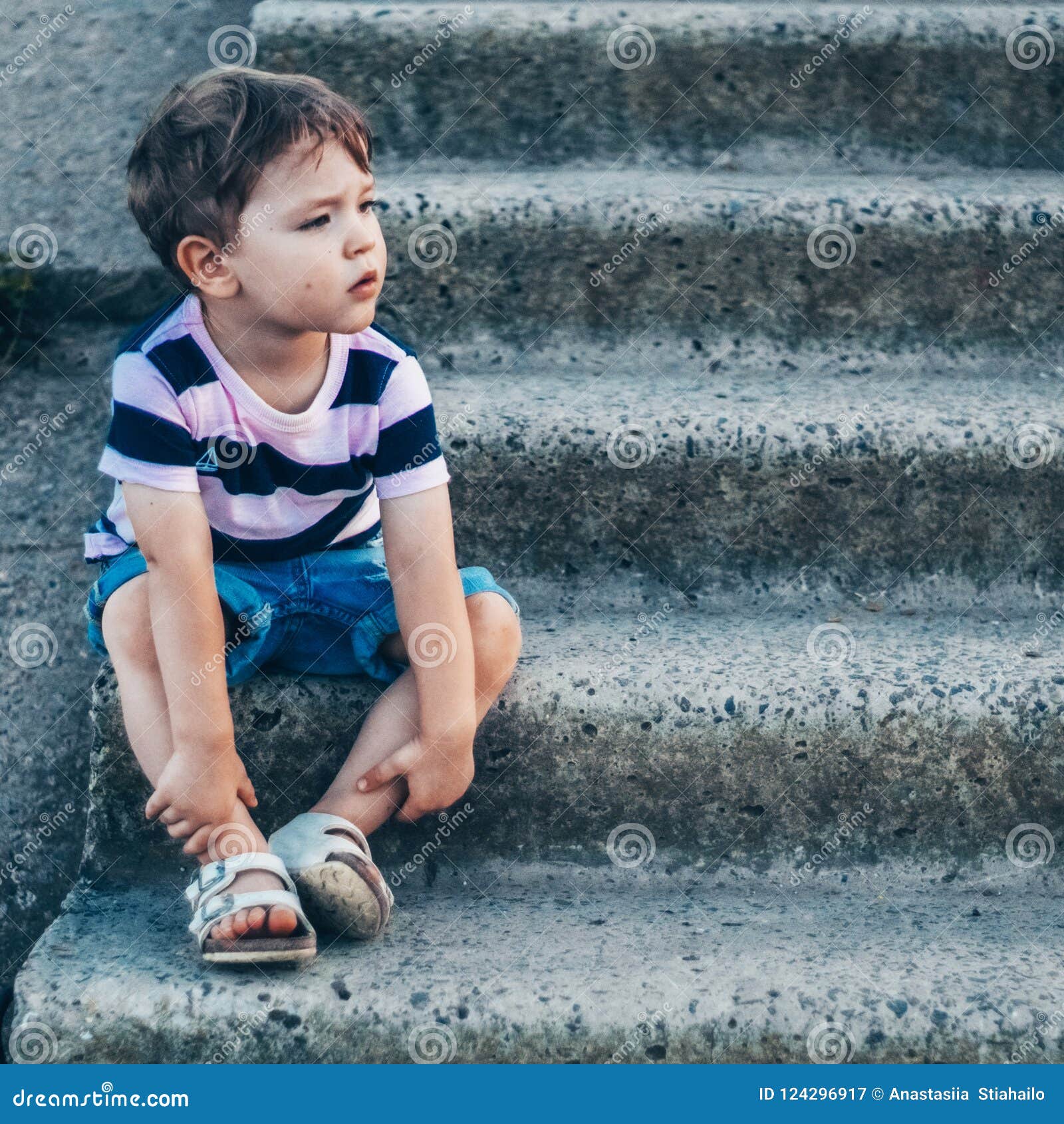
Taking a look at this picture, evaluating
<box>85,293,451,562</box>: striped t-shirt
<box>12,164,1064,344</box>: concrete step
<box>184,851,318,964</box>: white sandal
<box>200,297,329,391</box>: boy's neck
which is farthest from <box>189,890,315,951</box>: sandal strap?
<box>12,164,1064,344</box>: concrete step

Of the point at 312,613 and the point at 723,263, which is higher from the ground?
the point at 723,263

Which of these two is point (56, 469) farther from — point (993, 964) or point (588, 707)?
point (993, 964)

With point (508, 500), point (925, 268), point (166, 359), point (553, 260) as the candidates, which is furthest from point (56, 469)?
point (925, 268)

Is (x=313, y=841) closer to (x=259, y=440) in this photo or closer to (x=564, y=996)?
(x=564, y=996)

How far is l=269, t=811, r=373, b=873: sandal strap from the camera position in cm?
142

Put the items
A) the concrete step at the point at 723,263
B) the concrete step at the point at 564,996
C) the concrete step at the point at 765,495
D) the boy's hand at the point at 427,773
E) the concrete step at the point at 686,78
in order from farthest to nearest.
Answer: the concrete step at the point at 686,78 → the concrete step at the point at 723,263 → the concrete step at the point at 765,495 → the boy's hand at the point at 427,773 → the concrete step at the point at 564,996

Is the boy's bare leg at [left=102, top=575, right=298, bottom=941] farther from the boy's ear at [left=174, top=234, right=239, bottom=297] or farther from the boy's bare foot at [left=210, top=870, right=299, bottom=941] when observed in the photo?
the boy's ear at [left=174, top=234, right=239, bottom=297]

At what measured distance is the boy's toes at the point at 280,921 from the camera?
1335mm

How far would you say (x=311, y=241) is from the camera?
1.39 m

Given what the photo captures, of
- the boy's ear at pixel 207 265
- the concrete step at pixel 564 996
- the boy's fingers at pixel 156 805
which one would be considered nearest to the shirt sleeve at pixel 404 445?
the boy's ear at pixel 207 265

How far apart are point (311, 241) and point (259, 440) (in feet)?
0.93

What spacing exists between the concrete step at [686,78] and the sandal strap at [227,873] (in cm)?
154

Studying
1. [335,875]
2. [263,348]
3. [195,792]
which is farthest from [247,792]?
[263,348]

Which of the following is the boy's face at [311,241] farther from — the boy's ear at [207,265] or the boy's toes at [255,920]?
the boy's toes at [255,920]
